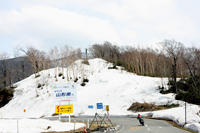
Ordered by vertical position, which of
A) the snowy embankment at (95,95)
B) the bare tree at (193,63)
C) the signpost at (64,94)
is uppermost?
the bare tree at (193,63)

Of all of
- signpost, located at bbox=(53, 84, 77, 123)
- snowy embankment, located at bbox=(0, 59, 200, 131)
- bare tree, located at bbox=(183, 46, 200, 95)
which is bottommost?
snowy embankment, located at bbox=(0, 59, 200, 131)

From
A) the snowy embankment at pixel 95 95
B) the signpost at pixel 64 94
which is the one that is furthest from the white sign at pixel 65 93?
the snowy embankment at pixel 95 95

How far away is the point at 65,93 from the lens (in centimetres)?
2161

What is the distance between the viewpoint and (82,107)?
4362 centimetres

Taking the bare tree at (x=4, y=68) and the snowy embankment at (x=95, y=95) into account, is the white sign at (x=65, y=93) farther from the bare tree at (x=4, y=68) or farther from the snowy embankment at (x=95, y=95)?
the bare tree at (x=4, y=68)

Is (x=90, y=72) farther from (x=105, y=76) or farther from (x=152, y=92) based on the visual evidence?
(x=152, y=92)

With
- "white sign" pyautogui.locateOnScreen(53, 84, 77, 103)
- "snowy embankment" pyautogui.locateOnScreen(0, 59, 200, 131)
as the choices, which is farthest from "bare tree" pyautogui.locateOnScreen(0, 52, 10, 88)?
"white sign" pyautogui.locateOnScreen(53, 84, 77, 103)

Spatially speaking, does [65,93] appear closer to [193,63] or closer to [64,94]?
[64,94]

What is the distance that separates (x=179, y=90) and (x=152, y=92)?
6.39 metres

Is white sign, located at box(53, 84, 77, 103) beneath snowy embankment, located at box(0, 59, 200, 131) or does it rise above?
above

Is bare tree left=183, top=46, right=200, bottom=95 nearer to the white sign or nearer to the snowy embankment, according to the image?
the snowy embankment

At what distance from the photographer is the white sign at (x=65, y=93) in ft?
70.4

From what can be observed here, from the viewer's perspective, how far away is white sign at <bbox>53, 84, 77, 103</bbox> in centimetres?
2145

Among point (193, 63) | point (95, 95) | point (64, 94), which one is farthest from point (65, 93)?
point (95, 95)
